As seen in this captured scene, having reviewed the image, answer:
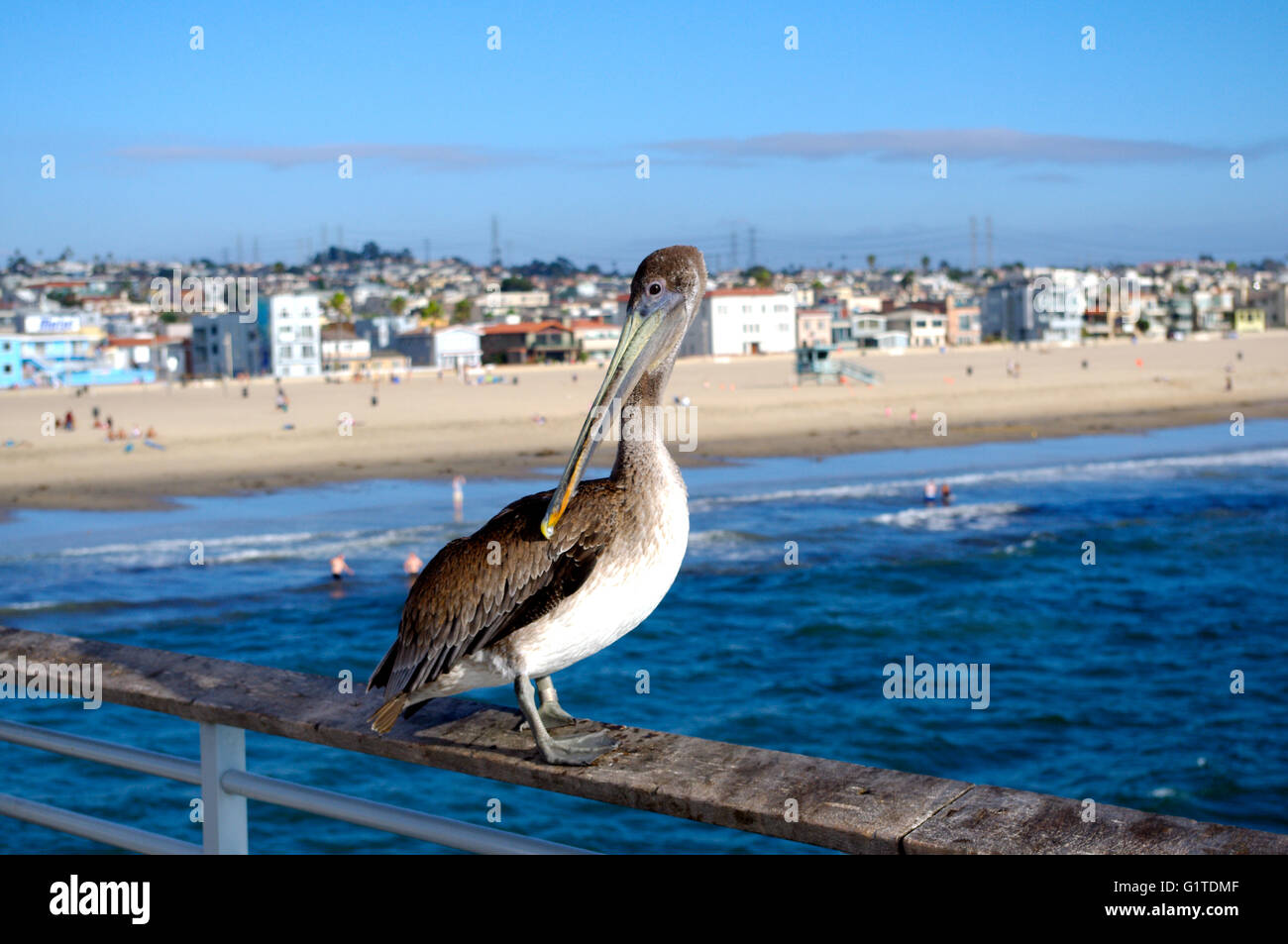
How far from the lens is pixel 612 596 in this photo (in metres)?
2.49

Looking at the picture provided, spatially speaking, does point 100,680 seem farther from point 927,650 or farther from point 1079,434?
point 1079,434

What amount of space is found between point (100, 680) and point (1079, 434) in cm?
3553

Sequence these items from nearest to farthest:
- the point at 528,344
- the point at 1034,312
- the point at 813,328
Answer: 1. the point at 528,344
2. the point at 813,328
3. the point at 1034,312

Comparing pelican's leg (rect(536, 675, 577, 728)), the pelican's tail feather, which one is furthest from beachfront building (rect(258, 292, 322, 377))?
the pelican's tail feather

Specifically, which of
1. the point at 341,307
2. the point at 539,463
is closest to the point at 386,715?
the point at 539,463

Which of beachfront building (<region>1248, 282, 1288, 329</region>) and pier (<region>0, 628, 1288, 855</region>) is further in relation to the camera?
beachfront building (<region>1248, 282, 1288, 329</region>)

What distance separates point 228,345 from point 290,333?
4.79 metres

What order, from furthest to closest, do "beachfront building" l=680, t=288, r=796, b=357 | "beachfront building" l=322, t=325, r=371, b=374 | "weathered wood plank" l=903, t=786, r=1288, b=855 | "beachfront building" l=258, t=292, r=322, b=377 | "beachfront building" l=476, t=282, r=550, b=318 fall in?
"beachfront building" l=476, t=282, r=550, b=318 → "beachfront building" l=680, t=288, r=796, b=357 → "beachfront building" l=322, t=325, r=371, b=374 → "beachfront building" l=258, t=292, r=322, b=377 → "weathered wood plank" l=903, t=786, r=1288, b=855

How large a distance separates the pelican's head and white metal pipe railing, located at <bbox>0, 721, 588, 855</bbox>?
28.1 inches

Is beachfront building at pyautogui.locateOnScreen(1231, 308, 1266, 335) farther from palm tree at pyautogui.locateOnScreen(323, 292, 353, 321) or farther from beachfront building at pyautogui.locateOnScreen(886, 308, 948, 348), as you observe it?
palm tree at pyautogui.locateOnScreen(323, 292, 353, 321)

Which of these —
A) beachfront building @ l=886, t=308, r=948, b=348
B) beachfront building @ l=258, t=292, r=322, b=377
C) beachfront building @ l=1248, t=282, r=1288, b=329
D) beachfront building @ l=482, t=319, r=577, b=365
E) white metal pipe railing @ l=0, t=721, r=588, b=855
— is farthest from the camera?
beachfront building @ l=1248, t=282, r=1288, b=329

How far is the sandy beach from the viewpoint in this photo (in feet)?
91.5

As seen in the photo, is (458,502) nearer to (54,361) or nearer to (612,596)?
(612,596)
